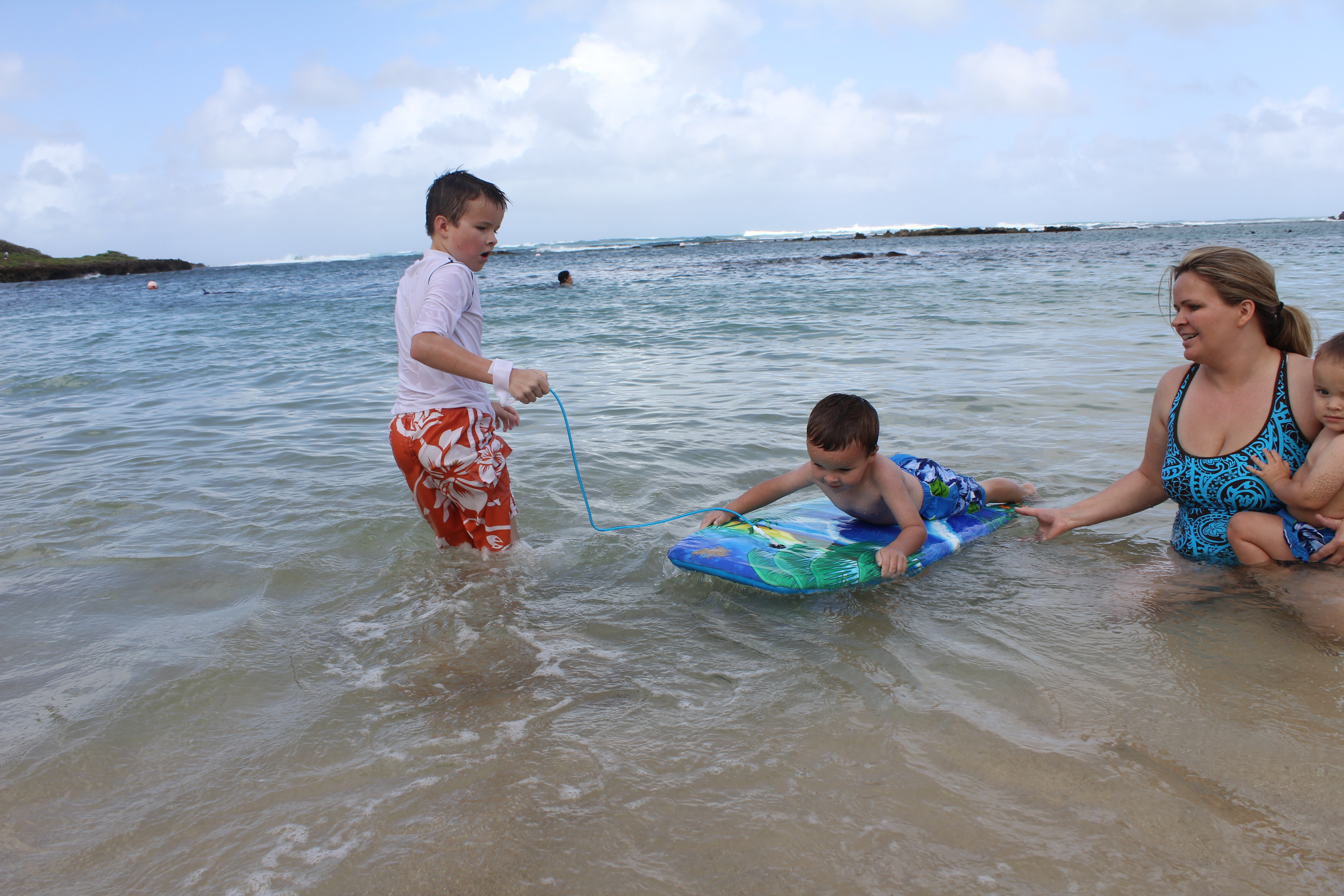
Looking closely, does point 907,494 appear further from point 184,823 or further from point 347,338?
point 347,338

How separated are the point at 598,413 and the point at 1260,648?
555 cm

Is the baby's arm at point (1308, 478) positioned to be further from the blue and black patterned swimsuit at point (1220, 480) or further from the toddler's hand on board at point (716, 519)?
the toddler's hand on board at point (716, 519)

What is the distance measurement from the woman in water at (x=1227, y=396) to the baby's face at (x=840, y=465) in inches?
47.1

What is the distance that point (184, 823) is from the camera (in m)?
2.10

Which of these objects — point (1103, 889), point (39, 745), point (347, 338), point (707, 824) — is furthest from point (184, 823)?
point (347, 338)

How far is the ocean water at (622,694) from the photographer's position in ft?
6.26

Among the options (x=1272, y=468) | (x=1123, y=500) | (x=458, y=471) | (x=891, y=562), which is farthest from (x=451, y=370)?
(x=1272, y=468)

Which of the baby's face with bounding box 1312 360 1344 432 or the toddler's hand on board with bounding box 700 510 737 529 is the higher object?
the baby's face with bounding box 1312 360 1344 432

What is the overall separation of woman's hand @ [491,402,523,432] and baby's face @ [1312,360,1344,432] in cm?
313

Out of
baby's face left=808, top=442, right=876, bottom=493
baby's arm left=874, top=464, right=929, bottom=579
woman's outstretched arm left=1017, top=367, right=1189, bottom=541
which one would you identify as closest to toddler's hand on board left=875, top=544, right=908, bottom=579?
baby's arm left=874, top=464, right=929, bottom=579

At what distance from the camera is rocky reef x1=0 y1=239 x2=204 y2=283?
175 feet

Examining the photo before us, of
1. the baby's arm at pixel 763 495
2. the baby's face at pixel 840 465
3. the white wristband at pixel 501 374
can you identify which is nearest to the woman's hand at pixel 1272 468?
the baby's face at pixel 840 465

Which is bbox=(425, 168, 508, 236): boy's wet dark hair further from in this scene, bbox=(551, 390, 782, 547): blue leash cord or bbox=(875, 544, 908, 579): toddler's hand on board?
bbox=(875, 544, 908, 579): toddler's hand on board

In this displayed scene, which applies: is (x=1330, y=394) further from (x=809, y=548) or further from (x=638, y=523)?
(x=638, y=523)
